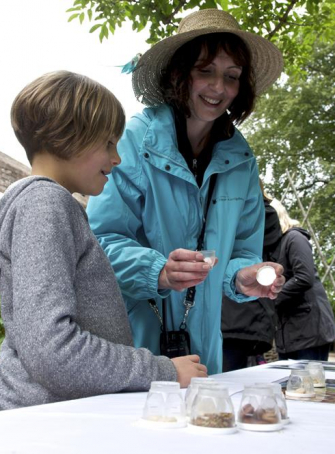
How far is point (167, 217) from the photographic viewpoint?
2283 millimetres

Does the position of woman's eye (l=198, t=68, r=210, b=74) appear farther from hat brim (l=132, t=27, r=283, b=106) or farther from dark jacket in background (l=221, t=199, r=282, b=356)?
dark jacket in background (l=221, t=199, r=282, b=356)

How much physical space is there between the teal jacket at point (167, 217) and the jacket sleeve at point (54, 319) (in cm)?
63

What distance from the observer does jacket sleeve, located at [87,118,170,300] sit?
2061mm

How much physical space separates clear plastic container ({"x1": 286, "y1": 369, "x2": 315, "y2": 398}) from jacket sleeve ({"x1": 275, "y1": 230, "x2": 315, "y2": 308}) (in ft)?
10.4

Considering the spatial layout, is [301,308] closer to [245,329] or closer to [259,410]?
[245,329]

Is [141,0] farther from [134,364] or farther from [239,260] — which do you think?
[134,364]

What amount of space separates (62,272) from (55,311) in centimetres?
9

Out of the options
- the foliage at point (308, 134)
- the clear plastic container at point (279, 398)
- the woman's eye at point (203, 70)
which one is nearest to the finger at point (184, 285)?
the clear plastic container at point (279, 398)

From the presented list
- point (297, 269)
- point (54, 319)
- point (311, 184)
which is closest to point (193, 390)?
point (54, 319)

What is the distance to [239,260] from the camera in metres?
2.42

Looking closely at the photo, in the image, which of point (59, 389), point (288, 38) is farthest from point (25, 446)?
point (288, 38)

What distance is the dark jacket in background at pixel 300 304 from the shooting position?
4789mm

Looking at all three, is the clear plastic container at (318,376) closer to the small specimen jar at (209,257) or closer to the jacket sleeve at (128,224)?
the small specimen jar at (209,257)

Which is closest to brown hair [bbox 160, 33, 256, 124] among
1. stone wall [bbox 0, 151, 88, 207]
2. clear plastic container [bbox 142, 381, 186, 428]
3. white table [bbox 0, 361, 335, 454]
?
white table [bbox 0, 361, 335, 454]
